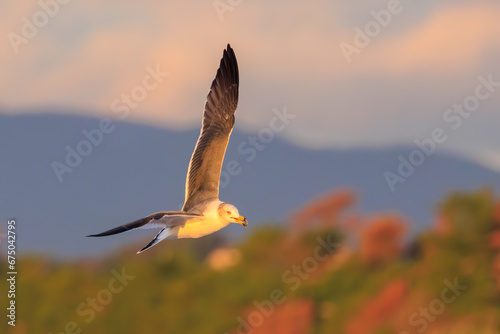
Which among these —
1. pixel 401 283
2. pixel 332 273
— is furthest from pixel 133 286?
pixel 401 283

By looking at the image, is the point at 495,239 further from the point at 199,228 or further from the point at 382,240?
the point at 199,228

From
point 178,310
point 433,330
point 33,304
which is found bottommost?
point 433,330

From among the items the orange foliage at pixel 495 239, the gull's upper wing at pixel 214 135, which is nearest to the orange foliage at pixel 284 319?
the orange foliage at pixel 495 239

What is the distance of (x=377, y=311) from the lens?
2131 centimetres

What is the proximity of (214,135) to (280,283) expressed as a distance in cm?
1353

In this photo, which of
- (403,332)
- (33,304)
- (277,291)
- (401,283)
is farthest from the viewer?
(33,304)

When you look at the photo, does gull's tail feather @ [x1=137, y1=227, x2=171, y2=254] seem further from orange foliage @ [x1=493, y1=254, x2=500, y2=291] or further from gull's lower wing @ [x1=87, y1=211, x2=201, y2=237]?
orange foliage @ [x1=493, y1=254, x2=500, y2=291]

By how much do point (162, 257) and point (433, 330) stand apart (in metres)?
7.42

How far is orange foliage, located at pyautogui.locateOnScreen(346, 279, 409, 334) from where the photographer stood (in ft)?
69.1

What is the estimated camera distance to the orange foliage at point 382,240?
23.2 m

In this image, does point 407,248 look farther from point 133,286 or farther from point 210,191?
point 210,191

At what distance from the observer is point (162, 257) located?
918 inches

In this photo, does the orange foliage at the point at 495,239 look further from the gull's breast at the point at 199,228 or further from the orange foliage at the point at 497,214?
the gull's breast at the point at 199,228

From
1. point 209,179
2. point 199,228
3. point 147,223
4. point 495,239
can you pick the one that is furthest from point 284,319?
point 147,223
